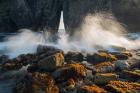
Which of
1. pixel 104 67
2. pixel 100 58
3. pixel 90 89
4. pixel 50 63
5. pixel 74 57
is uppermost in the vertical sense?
pixel 100 58

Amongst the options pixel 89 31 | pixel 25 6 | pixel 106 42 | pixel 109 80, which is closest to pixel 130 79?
pixel 109 80

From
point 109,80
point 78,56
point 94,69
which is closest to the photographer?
point 109,80

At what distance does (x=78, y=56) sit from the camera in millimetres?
40531

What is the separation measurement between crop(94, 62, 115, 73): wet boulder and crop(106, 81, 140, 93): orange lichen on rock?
4.43m

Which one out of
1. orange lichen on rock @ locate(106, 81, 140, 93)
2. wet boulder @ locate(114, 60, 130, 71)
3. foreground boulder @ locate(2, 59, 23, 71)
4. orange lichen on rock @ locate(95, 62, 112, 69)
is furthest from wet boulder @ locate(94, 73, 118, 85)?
foreground boulder @ locate(2, 59, 23, 71)

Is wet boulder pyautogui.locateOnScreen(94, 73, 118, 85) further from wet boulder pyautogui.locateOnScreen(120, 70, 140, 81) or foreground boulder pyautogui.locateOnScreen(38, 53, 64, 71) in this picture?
foreground boulder pyautogui.locateOnScreen(38, 53, 64, 71)

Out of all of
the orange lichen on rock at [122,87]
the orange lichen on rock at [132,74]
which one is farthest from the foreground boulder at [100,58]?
the orange lichen on rock at [122,87]

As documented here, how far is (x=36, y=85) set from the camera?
2812 cm

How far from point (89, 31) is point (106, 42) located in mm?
9047

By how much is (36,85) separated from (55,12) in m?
47.8

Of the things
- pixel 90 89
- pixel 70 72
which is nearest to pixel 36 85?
pixel 90 89

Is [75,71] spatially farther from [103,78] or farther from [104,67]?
[104,67]

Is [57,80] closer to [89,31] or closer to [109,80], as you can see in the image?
[109,80]

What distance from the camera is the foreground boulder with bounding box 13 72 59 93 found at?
2786 centimetres
